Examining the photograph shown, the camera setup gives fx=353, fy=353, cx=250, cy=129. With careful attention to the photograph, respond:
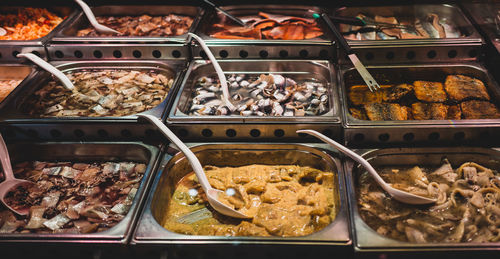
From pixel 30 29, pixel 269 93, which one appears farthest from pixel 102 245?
pixel 30 29

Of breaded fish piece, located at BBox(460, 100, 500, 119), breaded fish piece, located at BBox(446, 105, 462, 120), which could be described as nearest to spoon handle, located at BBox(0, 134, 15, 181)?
breaded fish piece, located at BBox(446, 105, 462, 120)

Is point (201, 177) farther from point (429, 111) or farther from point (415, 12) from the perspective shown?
point (415, 12)

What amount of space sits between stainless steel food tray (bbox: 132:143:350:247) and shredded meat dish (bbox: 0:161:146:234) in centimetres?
19

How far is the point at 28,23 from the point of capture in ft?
11.0

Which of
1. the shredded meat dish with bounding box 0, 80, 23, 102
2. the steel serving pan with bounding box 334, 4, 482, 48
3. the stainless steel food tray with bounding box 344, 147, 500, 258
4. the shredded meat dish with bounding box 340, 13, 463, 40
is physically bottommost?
the shredded meat dish with bounding box 0, 80, 23, 102

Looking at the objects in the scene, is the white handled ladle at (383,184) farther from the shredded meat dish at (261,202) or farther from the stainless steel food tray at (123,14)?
the stainless steel food tray at (123,14)

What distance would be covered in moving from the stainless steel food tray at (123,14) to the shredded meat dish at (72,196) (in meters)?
1.14

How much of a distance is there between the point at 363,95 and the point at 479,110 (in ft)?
2.30

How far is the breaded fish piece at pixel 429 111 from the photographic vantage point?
2.21 meters

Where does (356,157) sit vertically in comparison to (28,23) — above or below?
below

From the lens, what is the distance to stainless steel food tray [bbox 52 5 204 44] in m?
2.87

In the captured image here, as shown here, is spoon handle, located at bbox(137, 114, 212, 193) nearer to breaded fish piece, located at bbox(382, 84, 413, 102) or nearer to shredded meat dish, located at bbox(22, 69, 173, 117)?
shredded meat dish, located at bbox(22, 69, 173, 117)

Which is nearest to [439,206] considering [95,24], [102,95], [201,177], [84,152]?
[201,177]

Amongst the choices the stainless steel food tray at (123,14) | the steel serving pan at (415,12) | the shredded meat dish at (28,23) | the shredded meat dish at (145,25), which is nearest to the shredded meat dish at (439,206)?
the steel serving pan at (415,12)
